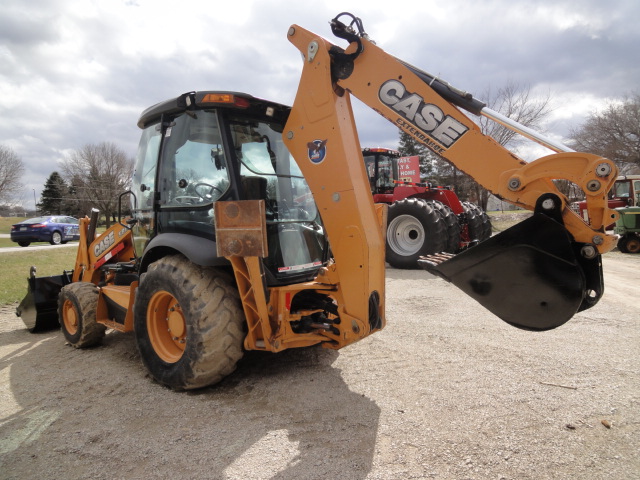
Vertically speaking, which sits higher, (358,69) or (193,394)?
(358,69)

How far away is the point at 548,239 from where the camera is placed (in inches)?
94.7

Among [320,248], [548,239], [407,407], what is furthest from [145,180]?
A: [548,239]

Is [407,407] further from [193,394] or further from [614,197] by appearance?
[614,197]

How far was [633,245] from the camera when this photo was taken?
1288cm

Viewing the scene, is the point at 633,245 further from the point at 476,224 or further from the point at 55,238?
the point at 55,238

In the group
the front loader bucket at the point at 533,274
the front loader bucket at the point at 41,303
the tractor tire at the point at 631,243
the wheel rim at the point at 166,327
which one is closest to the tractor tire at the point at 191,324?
the wheel rim at the point at 166,327

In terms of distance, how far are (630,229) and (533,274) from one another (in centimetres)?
1301

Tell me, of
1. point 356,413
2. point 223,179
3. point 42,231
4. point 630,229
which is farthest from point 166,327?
point 42,231

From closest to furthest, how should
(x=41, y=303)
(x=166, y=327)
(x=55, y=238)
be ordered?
(x=166, y=327) → (x=41, y=303) → (x=55, y=238)

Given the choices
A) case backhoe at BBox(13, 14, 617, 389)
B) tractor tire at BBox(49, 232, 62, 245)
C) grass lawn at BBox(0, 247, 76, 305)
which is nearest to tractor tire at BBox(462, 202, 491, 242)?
case backhoe at BBox(13, 14, 617, 389)

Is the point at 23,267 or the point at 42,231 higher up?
the point at 42,231

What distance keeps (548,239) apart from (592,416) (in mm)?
1277

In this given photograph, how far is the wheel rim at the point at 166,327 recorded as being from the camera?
3447 mm

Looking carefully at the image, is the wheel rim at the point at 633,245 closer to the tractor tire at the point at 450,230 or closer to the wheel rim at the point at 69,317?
the tractor tire at the point at 450,230
